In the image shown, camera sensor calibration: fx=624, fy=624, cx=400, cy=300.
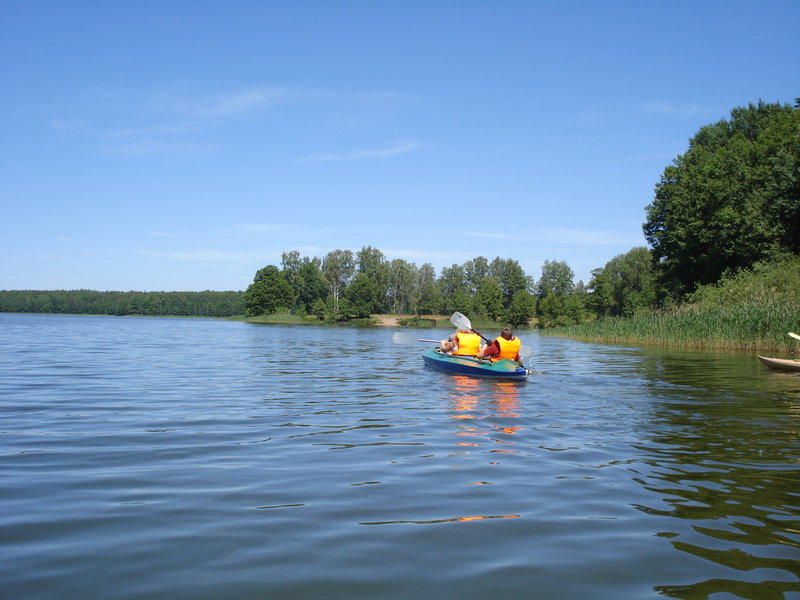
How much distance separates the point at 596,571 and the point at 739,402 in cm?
864

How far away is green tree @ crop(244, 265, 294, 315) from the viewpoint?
9719 centimetres

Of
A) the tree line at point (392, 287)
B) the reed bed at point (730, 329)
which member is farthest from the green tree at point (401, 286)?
the reed bed at point (730, 329)

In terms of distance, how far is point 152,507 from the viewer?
16.0ft

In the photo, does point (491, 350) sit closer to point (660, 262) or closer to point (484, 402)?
point (484, 402)

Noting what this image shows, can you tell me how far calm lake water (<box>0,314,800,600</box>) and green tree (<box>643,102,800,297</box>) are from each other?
31752 millimetres

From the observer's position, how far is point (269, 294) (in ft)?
319

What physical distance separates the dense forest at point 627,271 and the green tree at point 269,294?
169 millimetres

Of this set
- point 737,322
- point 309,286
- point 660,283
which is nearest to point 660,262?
point 660,283

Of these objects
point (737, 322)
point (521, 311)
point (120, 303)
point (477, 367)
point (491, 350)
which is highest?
point (120, 303)

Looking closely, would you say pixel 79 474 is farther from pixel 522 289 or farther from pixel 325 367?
pixel 522 289

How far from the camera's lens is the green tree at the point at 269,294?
97188 millimetres

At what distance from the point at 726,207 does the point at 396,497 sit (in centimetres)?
4211

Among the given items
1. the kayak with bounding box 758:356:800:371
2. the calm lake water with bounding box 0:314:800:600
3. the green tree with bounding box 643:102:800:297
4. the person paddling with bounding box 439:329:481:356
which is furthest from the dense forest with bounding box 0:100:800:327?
the calm lake water with bounding box 0:314:800:600

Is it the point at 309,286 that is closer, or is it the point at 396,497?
the point at 396,497
